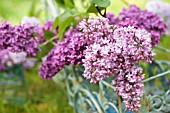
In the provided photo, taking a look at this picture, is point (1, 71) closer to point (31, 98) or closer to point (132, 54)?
point (31, 98)

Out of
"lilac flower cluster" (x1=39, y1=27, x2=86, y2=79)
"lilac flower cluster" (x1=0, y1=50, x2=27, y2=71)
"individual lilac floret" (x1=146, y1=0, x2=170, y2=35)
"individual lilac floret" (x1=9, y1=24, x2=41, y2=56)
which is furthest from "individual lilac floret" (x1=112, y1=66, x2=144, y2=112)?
"lilac flower cluster" (x1=0, y1=50, x2=27, y2=71)

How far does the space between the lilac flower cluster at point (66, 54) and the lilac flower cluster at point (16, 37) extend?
0.08 metres

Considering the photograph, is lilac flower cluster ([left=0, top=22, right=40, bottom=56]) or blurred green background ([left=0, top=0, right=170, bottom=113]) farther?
blurred green background ([left=0, top=0, right=170, bottom=113])

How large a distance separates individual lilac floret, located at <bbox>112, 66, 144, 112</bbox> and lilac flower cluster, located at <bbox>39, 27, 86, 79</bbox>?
0.16m

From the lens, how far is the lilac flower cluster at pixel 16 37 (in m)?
1.23

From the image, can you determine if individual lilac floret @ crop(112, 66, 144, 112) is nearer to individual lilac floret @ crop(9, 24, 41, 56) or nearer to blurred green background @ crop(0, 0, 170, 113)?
individual lilac floret @ crop(9, 24, 41, 56)

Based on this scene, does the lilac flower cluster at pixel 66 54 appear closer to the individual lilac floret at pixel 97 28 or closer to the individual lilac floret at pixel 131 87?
the individual lilac floret at pixel 97 28

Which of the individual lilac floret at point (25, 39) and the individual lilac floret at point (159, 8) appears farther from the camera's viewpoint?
the individual lilac floret at point (159, 8)

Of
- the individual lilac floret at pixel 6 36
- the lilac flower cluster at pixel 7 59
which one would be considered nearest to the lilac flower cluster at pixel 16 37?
the individual lilac floret at pixel 6 36

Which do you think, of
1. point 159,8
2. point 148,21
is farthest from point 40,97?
point 148,21

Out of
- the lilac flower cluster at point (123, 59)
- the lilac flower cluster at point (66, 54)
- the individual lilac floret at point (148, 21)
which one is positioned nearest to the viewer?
the lilac flower cluster at point (123, 59)

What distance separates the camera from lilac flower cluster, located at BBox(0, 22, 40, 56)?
1226 millimetres

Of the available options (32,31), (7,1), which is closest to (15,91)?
(32,31)

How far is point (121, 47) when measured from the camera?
0.95 m
